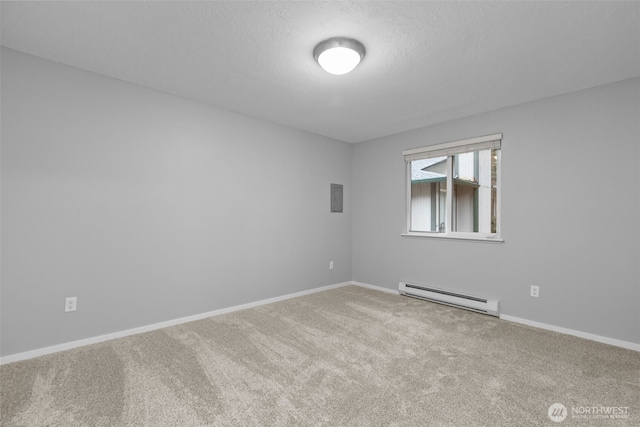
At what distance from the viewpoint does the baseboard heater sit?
3.37 metres

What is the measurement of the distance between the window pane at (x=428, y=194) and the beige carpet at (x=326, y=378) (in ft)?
5.17

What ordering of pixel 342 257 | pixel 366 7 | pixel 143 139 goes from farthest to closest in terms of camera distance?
pixel 342 257
pixel 143 139
pixel 366 7

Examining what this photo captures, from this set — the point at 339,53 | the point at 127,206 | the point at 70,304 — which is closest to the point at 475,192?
the point at 339,53

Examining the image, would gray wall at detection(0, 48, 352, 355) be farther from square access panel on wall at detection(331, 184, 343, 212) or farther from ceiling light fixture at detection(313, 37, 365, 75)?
ceiling light fixture at detection(313, 37, 365, 75)

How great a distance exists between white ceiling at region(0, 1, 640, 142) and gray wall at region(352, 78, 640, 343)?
11.7 inches

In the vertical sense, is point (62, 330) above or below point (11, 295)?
below

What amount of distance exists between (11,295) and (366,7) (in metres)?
3.27

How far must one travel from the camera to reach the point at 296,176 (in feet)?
13.9

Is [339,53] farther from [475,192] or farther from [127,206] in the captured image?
[475,192]

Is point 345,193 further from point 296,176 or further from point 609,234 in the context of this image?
point 609,234

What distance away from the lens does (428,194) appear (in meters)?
4.33

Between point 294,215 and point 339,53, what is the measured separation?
96.1 inches

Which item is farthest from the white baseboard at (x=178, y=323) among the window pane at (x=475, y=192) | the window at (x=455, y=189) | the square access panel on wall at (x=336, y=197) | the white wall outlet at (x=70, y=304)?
the square access panel on wall at (x=336, y=197)

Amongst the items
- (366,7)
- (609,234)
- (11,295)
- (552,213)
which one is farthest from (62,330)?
(609,234)
